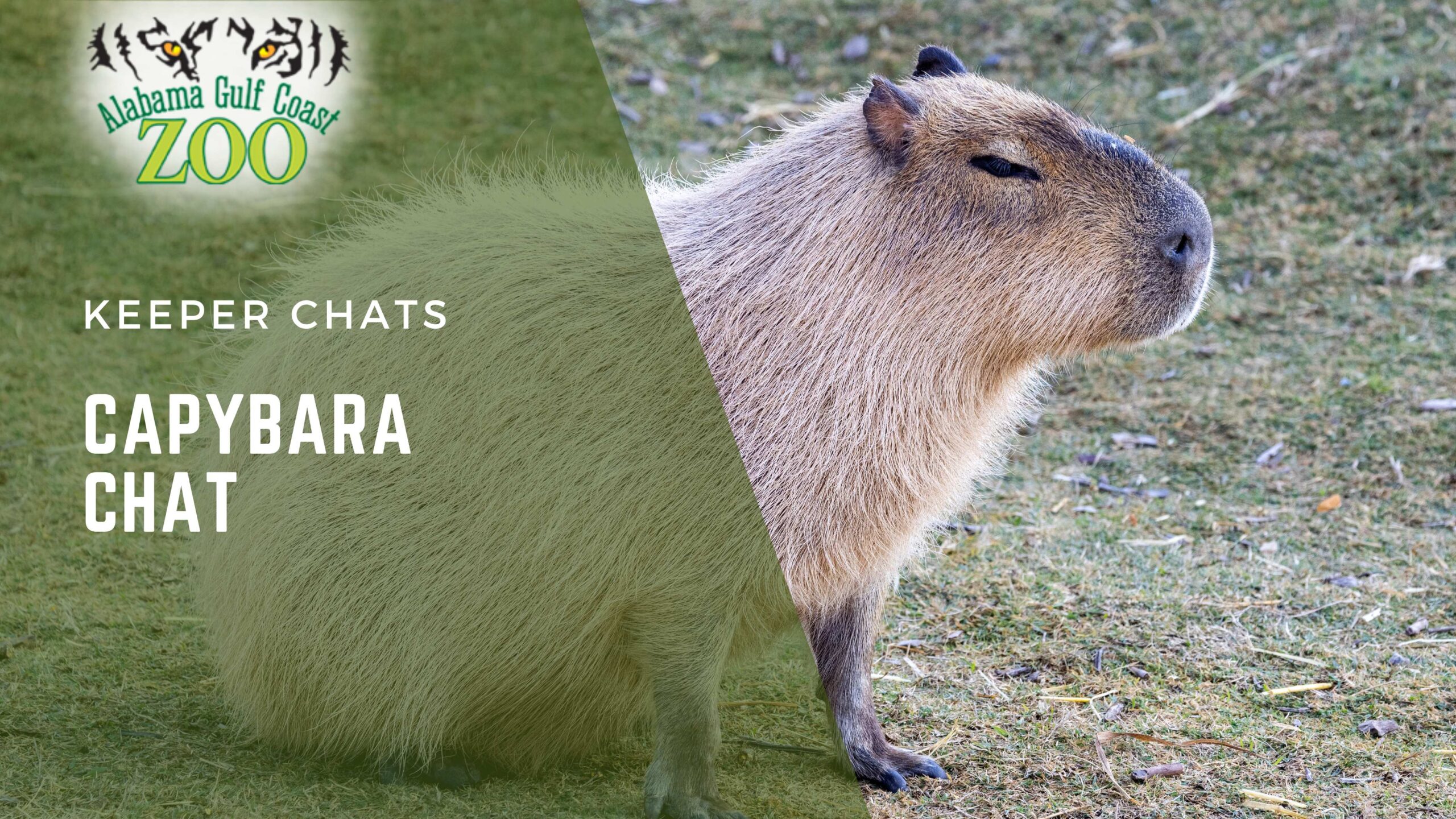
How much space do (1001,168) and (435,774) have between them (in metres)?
1.80

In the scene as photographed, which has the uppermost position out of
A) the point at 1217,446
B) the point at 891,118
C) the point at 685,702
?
the point at 891,118

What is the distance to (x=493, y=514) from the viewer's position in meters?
3.04

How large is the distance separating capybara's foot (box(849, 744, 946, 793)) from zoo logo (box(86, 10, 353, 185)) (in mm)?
3782

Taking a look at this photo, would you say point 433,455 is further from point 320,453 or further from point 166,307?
point 166,307

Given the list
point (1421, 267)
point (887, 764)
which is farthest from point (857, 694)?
point (1421, 267)

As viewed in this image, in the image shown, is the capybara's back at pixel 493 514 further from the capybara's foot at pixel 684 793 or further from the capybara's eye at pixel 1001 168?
the capybara's eye at pixel 1001 168

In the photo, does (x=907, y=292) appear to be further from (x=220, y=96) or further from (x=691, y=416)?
(x=220, y=96)

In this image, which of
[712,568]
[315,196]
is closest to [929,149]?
[712,568]

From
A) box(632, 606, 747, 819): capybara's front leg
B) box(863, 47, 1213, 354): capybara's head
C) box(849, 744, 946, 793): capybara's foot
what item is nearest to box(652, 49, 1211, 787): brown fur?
box(863, 47, 1213, 354): capybara's head

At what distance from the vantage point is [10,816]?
3.05 meters

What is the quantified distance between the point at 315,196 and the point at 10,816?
4.04 metres

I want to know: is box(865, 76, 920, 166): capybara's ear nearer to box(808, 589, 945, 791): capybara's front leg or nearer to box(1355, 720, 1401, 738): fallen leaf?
box(808, 589, 945, 791): capybara's front leg
